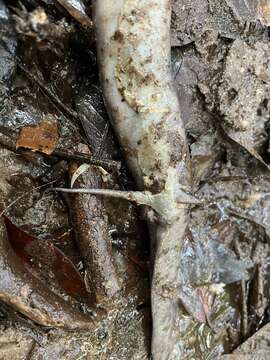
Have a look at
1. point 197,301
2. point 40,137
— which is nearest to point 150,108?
point 40,137

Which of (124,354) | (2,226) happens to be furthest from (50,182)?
(124,354)

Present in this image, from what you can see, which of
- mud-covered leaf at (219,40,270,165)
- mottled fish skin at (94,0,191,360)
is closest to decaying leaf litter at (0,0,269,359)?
mud-covered leaf at (219,40,270,165)

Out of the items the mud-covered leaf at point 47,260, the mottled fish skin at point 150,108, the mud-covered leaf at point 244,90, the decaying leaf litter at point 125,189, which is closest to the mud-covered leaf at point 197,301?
the decaying leaf litter at point 125,189

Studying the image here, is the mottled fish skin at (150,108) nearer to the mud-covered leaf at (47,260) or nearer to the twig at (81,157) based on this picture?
the twig at (81,157)

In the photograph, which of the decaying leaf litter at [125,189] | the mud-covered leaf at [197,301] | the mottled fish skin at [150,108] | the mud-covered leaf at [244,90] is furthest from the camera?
the mud-covered leaf at [197,301]

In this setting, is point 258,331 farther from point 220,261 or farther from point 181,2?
point 181,2
